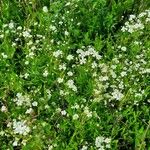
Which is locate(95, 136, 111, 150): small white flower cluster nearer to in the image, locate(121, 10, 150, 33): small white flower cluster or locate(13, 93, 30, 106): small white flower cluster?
locate(13, 93, 30, 106): small white flower cluster

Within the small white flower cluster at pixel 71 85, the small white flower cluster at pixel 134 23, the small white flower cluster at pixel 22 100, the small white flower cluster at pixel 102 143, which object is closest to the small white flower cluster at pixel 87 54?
the small white flower cluster at pixel 71 85

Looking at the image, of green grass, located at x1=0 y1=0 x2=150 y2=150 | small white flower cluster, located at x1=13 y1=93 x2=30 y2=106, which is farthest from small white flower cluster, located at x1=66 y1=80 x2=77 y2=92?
small white flower cluster, located at x1=13 y1=93 x2=30 y2=106

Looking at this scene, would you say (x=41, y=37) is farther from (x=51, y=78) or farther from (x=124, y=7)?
(x=124, y=7)

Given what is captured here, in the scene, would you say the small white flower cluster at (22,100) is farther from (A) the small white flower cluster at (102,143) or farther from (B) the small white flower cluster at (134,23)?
(B) the small white flower cluster at (134,23)

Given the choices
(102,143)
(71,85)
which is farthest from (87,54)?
(102,143)

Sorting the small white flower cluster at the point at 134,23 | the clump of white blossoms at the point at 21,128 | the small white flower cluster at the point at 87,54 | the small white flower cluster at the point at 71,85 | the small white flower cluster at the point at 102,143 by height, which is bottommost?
the small white flower cluster at the point at 102,143

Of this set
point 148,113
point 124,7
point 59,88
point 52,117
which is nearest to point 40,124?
point 52,117

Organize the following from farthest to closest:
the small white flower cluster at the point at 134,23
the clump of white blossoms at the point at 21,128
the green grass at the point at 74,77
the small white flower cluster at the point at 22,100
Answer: the small white flower cluster at the point at 134,23, the small white flower cluster at the point at 22,100, the green grass at the point at 74,77, the clump of white blossoms at the point at 21,128

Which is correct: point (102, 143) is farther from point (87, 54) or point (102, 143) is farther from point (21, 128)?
point (87, 54)
